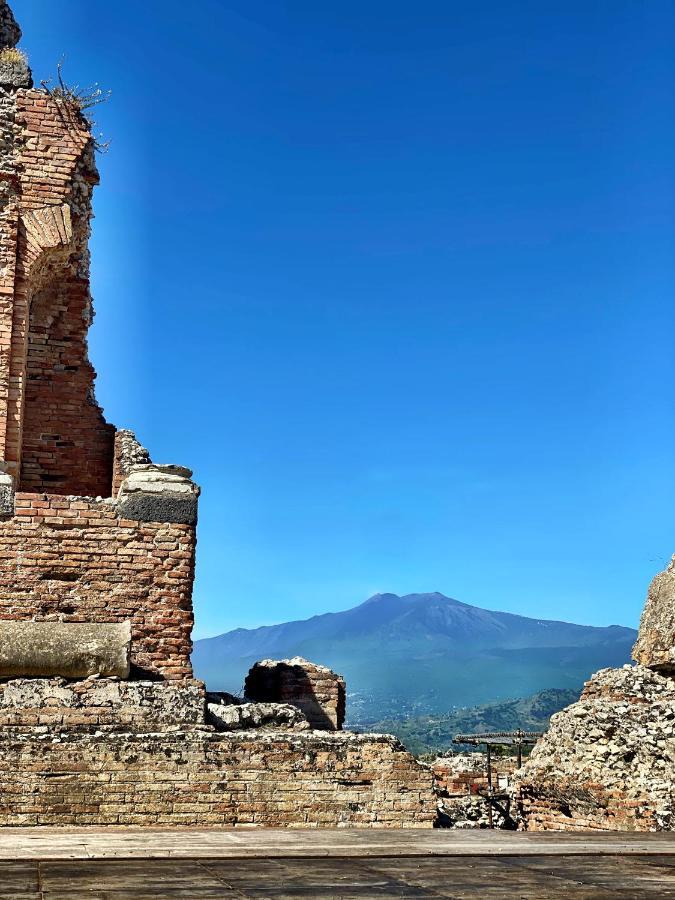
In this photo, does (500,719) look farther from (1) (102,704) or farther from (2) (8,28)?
(1) (102,704)

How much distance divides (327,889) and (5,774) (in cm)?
368

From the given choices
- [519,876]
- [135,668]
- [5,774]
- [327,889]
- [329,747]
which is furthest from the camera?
[135,668]

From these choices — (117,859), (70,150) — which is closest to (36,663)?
(117,859)

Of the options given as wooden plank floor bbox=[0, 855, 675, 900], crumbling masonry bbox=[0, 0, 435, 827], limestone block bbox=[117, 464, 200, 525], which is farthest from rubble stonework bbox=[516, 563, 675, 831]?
limestone block bbox=[117, 464, 200, 525]

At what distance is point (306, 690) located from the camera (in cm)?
1143

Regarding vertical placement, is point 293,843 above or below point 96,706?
below

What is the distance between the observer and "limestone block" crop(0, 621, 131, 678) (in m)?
8.40

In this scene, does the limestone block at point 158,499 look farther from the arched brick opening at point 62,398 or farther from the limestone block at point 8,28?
the limestone block at point 8,28

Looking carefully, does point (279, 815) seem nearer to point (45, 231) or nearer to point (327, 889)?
point (327, 889)

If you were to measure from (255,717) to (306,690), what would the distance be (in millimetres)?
2639

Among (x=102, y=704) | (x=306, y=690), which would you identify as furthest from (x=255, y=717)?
(x=306, y=690)

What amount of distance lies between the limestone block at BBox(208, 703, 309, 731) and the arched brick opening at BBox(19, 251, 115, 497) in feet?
13.9

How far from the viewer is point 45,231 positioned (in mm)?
11539

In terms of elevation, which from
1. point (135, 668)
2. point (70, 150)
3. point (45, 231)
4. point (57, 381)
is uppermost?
point (70, 150)
